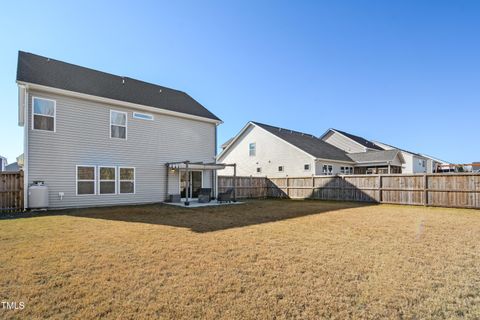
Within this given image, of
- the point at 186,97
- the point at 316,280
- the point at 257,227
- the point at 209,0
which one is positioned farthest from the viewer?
the point at 186,97

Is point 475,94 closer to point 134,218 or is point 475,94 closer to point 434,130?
point 434,130

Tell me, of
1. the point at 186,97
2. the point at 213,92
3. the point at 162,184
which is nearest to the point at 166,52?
the point at 186,97

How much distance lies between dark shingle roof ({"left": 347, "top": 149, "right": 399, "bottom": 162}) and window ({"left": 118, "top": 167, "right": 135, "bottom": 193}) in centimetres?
2163

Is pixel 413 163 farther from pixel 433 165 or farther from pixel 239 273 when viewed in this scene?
pixel 239 273

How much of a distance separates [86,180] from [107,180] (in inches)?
35.1

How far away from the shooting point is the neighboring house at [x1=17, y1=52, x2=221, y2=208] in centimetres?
1102

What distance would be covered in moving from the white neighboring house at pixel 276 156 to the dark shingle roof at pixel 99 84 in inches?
316

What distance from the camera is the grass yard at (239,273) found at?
2838 mm

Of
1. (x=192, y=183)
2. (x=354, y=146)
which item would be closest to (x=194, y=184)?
(x=192, y=183)

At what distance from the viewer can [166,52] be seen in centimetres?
1536

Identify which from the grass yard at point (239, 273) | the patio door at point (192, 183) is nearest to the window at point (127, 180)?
the patio door at point (192, 183)

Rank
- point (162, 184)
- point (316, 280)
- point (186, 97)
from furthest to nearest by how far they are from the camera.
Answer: point (186, 97) → point (162, 184) → point (316, 280)

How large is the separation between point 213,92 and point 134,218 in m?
13.6

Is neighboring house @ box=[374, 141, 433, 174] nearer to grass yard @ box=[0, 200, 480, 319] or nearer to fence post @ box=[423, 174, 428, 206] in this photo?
fence post @ box=[423, 174, 428, 206]
